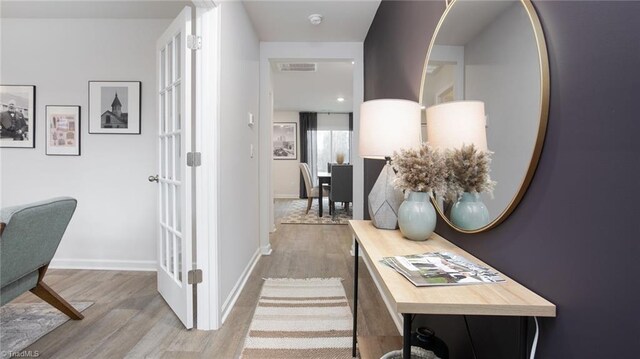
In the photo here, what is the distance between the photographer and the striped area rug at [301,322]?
1638 millimetres

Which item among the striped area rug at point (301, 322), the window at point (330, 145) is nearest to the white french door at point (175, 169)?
the striped area rug at point (301, 322)

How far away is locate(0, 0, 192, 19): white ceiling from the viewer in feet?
8.27

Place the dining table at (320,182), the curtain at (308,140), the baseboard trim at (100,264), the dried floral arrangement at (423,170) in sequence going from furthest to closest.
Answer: the curtain at (308,140) → the dining table at (320,182) → the baseboard trim at (100,264) → the dried floral arrangement at (423,170)

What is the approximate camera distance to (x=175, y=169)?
1967 millimetres

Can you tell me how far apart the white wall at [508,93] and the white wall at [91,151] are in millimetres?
2728

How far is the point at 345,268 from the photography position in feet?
9.53

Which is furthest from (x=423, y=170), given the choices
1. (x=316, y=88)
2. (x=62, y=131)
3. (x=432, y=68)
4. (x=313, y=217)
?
(x=316, y=88)

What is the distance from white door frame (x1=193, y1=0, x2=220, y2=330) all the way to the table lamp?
3.04 feet

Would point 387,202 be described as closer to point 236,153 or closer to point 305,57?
point 236,153

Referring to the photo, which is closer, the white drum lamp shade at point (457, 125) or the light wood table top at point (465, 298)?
the light wood table top at point (465, 298)

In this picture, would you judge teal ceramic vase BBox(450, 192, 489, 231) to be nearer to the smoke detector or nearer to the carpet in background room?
the smoke detector

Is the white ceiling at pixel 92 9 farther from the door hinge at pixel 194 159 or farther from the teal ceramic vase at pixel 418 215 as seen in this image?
the teal ceramic vase at pixel 418 215

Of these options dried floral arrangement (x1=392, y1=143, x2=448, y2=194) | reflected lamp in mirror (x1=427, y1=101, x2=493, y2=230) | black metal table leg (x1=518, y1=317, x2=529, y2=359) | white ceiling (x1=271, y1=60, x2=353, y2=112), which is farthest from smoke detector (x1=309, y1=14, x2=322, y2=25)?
black metal table leg (x1=518, y1=317, x2=529, y2=359)

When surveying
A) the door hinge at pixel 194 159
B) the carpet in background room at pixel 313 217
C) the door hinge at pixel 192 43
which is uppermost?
the door hinge at pixel 192 43
